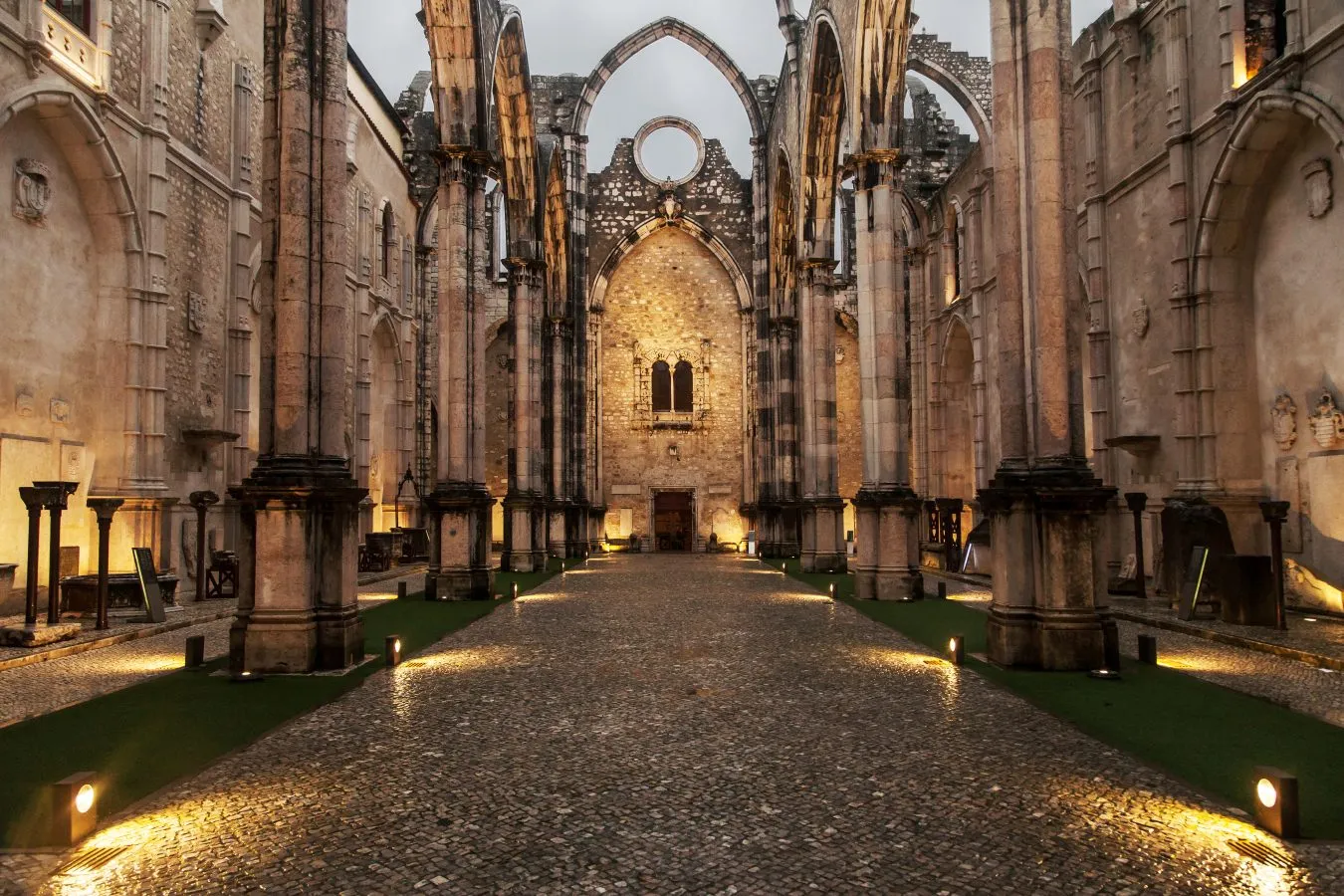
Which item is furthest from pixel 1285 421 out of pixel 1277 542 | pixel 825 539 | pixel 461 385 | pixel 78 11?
pixel 78 11

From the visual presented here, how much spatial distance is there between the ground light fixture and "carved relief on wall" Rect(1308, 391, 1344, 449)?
9.38 m

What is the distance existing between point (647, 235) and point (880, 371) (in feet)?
61.7

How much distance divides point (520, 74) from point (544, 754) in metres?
19.3

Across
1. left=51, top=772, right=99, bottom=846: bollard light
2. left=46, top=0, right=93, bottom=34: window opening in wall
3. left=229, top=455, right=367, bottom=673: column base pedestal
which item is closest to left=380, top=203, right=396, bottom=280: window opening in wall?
left=46, top=0, right=93, bottom=34: window opening in wall

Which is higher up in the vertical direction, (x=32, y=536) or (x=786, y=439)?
(x=786, y=439)

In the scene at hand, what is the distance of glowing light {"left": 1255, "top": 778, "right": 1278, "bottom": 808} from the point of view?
3.56 m

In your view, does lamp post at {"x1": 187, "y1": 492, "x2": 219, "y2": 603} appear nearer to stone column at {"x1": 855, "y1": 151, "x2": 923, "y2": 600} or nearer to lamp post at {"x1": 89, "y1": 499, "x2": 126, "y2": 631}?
lamp post at {"x1": 89, "y1": 499, "x2": 126, "y2": 631}

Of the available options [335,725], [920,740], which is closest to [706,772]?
[920,740]

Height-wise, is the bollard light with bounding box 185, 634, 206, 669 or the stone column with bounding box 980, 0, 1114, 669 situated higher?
the stone column with bounding box 980, 0, 1114, 669

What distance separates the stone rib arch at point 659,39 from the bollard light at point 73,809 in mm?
26144

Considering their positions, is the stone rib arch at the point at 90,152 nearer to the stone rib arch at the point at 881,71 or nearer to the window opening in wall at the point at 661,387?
the stone rib arch at the point at 881,71

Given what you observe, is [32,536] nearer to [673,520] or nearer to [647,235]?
[673,520]

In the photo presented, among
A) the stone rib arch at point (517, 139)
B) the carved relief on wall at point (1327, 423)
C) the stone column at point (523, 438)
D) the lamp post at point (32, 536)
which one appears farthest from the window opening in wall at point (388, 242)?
the carved relief on wall at point (1327, 423)

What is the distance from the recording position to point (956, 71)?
80.3 feet
